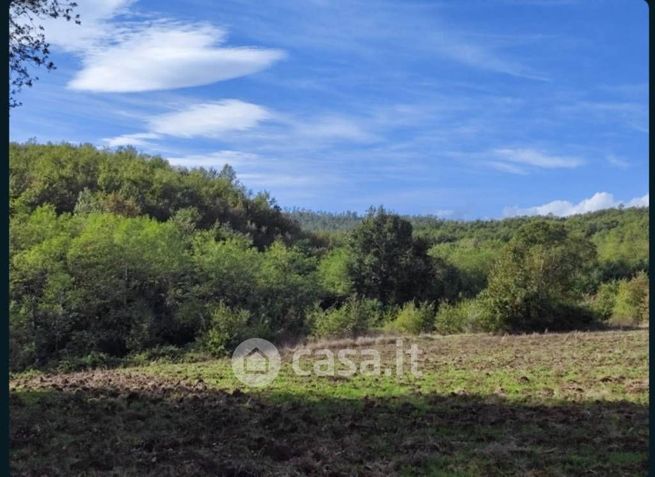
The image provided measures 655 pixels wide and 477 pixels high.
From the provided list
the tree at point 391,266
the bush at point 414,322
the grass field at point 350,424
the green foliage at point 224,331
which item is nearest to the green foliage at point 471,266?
the tree at point 391,266

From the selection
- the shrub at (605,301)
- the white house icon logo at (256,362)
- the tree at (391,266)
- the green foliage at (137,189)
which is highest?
the green foliage at (137,189)

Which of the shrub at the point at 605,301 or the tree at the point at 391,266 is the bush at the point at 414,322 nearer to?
the tree at the point at 391,266

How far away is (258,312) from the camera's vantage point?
24141 millimetres

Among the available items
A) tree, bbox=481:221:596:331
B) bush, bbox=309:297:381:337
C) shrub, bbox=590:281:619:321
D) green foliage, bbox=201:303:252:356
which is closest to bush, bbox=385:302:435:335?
bush, bbox=309:297:381:337

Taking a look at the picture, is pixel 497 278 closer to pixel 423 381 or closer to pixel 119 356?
pixel 423 381

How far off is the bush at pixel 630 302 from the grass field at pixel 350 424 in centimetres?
1240

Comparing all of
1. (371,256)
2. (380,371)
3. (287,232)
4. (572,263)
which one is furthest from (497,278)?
(287,232)

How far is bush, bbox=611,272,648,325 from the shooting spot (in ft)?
73.9

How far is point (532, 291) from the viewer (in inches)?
817

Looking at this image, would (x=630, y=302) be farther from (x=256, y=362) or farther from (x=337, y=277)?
(x=256, y=362)

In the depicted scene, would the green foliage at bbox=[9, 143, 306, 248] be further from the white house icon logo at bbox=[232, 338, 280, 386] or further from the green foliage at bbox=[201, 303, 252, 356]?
the white house icon logo at bbox=[232, 338, 280, 386]

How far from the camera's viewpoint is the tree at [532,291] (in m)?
20.9

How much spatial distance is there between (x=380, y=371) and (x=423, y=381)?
1799mm

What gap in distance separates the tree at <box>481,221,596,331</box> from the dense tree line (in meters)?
0.05
